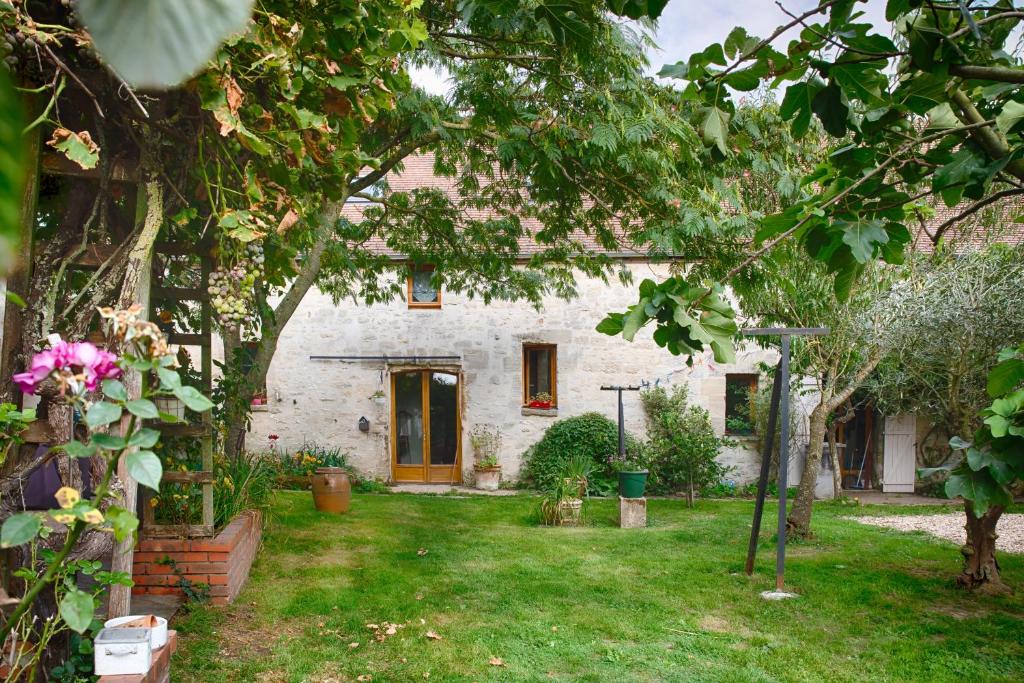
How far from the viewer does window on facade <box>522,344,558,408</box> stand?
529 inches

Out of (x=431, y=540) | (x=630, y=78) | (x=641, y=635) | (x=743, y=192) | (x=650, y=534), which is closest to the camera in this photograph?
(x=641, y=635)

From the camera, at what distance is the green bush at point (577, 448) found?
12.6 m

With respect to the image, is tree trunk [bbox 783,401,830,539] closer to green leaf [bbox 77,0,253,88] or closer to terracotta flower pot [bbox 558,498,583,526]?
terracotta flower pot [bbox 558,498,583,526]

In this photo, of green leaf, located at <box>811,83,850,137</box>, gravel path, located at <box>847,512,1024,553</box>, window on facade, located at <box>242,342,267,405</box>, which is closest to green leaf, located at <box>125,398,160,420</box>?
green leaf, located at <box>811,83,850,137</box>

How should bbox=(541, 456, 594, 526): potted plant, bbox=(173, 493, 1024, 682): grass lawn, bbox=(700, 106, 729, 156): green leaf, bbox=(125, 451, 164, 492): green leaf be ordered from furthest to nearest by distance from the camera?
bbox=(541, 456, 594, 526): potted plant
bbox=(173, 493, 1024, 682): grass lawn
bbox=(700, 106, 729, 156): green leaf
bbox=(125, 451, 164, 492): green leaf

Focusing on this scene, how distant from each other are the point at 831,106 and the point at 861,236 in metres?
0.35

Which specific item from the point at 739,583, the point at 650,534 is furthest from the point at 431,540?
the point at 739,583

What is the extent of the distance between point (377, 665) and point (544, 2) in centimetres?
389

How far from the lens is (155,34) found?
0.55ft

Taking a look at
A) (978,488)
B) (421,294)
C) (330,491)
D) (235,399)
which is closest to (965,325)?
(978,488)

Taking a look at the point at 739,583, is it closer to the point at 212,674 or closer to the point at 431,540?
the point at 431,540

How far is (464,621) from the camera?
541cm

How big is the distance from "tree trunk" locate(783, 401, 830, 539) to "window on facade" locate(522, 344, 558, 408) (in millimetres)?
5498

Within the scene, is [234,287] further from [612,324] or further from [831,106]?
[831,106]
